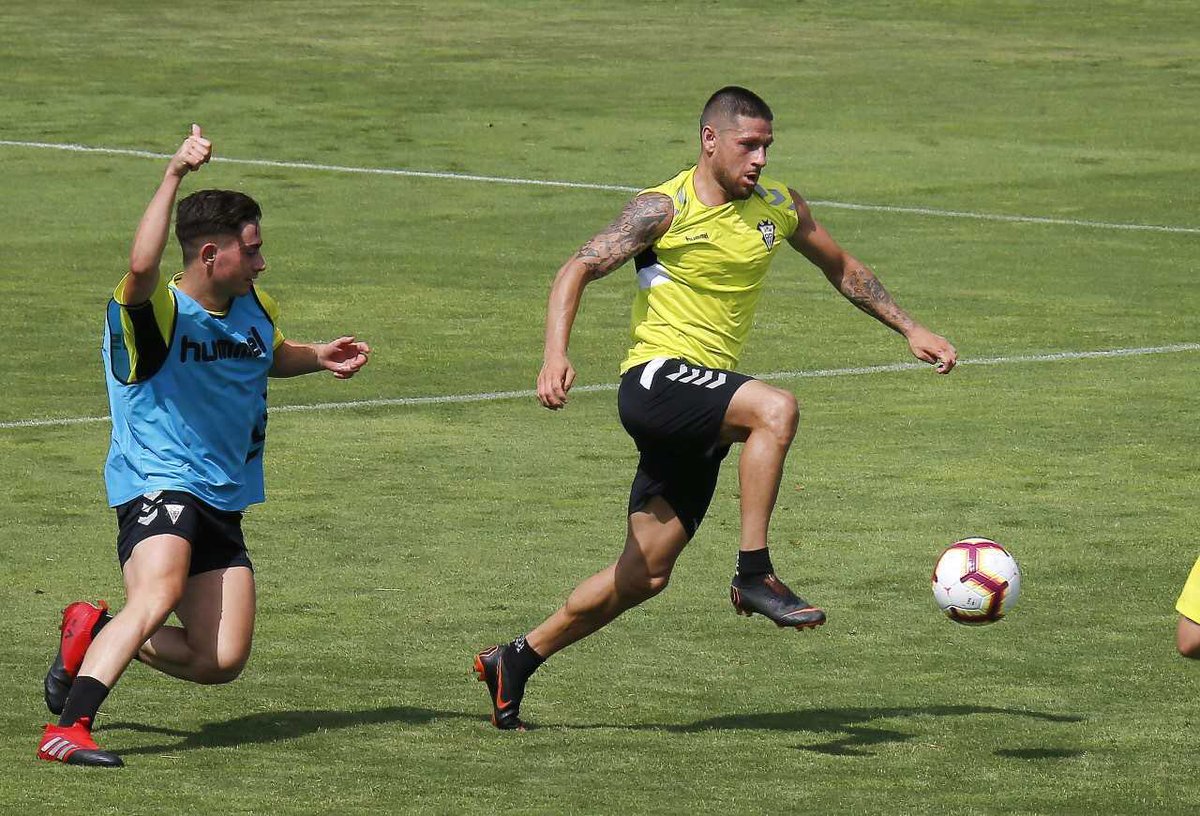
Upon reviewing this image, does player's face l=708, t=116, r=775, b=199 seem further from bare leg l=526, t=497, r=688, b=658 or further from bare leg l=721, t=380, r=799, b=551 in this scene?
bare leg l=526, t=497, r=688, b=658

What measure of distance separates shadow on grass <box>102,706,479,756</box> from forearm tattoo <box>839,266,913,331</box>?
2.15 meters

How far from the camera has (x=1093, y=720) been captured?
8570 mm

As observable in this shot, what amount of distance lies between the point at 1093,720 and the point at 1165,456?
529 cm

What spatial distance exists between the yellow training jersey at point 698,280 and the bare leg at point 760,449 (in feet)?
1.25

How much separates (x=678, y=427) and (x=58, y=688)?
229cm

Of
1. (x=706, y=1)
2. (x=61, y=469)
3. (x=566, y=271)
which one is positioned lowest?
(x=706, y=1)

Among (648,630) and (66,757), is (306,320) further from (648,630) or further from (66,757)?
(66,757)

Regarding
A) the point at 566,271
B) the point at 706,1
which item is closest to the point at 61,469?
the point at 566,271

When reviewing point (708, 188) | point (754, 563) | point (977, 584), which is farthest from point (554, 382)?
point (977, 584)

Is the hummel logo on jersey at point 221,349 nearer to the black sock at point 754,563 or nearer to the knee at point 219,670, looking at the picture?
the knee at point 219,670

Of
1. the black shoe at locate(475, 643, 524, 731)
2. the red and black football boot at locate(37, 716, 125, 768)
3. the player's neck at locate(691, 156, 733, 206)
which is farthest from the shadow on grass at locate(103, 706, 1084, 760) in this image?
the player's neck at locate(691, 156, 733, 206)

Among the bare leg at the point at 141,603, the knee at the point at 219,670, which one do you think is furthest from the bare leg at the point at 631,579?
the bare leg at the point at 141,603

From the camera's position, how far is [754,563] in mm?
8266

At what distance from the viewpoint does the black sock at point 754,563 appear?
8250 mm
